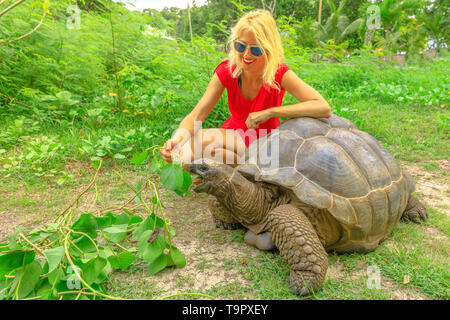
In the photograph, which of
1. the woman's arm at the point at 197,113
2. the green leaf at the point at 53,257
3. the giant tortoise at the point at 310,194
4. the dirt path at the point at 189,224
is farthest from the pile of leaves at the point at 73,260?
the woman's arm at the point at 197,113

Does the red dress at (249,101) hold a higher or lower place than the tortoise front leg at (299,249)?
higher

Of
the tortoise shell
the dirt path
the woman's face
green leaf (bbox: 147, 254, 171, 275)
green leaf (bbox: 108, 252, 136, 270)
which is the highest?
the woman's face

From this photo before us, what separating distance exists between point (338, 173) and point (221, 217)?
0.89 metres

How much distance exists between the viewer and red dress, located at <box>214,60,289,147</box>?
2.45 meters

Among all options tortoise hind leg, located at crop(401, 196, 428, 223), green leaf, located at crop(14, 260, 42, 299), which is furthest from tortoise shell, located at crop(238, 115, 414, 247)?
green leaf, located at crop(14, 260, 42, 299)

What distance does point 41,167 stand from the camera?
3.24 m

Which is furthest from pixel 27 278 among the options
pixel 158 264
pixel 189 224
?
pixel 189 224

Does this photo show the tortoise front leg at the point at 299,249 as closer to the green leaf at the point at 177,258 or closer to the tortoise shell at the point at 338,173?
the tortoise shell at the point at 338,173

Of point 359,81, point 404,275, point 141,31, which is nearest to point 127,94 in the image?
point 141,31

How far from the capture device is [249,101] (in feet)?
8.50

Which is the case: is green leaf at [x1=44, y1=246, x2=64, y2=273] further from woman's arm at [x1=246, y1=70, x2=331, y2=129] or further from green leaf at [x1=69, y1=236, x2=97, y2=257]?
woman's arm at [x1=246, y1=70, x2=331, y2=129]

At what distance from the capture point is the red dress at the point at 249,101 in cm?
245

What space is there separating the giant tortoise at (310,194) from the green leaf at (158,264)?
453mm

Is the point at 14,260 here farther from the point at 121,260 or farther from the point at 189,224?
the point at 189,224
